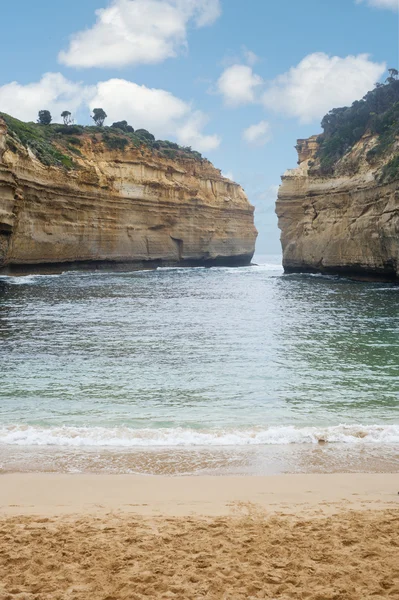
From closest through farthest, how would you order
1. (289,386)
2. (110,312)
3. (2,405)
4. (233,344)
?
(2,405) < (289,386) < (233,344) < (110,312)

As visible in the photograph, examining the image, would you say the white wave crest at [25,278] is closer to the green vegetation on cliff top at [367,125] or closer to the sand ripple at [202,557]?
the green vegetation on cliff top at [367,125]

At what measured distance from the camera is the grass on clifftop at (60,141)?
47750mm

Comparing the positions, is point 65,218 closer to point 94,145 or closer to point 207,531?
point 94,145

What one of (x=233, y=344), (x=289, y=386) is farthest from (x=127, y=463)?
(x=233, y=344)

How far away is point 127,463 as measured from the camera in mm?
7086

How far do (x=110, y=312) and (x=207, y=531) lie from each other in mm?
18265

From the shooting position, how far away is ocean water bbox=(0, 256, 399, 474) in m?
7.38

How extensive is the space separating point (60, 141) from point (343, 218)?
3303 centimetres

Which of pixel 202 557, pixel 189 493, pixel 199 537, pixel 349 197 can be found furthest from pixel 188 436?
pixel 349 197

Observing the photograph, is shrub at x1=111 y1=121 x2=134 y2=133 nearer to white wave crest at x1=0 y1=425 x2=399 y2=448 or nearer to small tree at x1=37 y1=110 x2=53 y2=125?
small tree at x1=37 y1=110 x2=53 y2=125

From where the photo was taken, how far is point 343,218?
44375mm

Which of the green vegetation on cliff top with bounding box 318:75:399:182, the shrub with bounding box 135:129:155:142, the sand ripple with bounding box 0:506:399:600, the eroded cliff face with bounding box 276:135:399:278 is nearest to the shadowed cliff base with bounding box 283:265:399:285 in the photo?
the eroded cliff face with bounding box 276:135:399:278

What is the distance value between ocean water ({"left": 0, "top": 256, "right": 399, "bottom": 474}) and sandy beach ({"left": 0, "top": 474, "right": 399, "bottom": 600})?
2.27ft

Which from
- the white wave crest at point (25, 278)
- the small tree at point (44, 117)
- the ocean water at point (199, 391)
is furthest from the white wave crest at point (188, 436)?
the small tree at point (44, 117)
